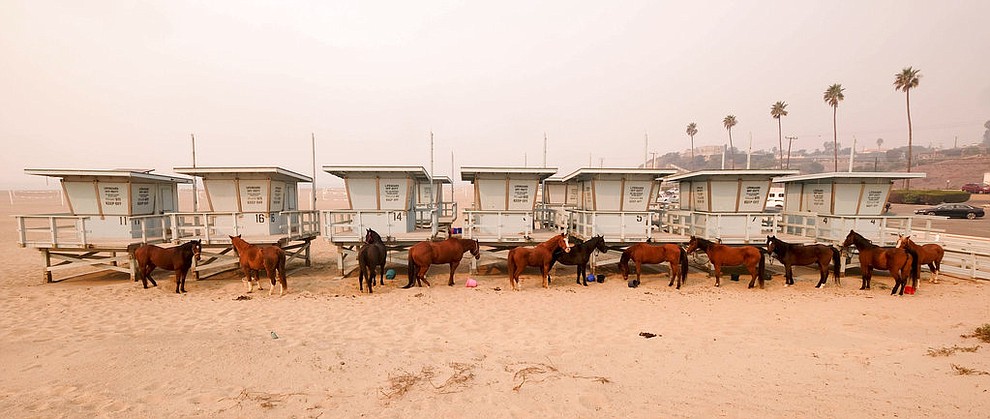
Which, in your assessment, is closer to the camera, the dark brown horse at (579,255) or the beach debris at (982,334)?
the beach debris at (982,334)

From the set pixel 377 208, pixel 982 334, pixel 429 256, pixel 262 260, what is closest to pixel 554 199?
pixel 377 208

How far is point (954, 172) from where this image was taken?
98.2 meters

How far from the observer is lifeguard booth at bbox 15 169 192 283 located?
508 inches

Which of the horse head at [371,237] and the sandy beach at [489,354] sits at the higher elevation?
the horse head at [371,237]

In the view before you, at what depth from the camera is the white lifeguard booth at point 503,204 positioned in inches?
579

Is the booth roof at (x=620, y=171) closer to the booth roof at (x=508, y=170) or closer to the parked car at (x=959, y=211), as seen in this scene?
the booth roof at (x=508, y=170)

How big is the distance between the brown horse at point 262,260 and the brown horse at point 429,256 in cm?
405

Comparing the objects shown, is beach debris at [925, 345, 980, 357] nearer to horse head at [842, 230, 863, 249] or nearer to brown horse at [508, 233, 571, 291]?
horse head at [842, 230, 863, 249]

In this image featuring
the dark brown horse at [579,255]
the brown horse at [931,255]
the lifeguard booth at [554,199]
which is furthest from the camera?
the lifeguard booth at [554,199]

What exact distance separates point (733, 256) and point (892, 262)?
460 centimetres

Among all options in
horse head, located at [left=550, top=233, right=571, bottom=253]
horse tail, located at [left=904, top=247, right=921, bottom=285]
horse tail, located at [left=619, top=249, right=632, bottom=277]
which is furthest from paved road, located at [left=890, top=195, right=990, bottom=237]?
horse head, located at [left=550, top=233, right=571, bottom=253]

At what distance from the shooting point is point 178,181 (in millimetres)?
16078

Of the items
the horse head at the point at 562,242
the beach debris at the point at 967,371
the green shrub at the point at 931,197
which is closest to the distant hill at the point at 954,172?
the green shrub at the point at 931,197

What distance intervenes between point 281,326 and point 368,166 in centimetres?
733
